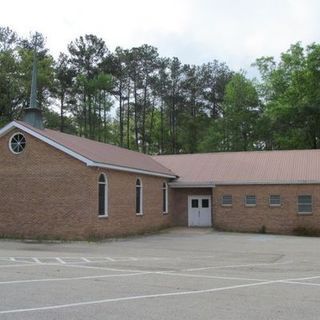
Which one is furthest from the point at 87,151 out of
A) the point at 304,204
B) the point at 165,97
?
the point at 165,97

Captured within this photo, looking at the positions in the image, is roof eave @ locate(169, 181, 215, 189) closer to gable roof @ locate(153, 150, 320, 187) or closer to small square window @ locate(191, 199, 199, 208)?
gable roof @ locate(153, 150, 320, 187)

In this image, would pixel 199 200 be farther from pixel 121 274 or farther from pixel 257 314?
pixel 257 314

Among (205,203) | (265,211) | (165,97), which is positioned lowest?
(265,211)

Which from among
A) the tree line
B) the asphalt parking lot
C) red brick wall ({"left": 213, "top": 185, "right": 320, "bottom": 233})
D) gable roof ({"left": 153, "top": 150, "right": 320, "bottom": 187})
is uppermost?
the tree line

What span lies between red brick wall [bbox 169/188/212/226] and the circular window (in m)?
12.3

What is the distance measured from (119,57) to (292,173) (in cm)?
Result: 3432

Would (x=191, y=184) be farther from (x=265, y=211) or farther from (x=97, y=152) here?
(x=97, y=152)

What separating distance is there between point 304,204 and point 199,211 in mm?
7103

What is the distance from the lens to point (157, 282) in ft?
39.5

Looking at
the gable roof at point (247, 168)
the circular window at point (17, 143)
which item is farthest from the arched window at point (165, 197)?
the circular window at point (17, 143)

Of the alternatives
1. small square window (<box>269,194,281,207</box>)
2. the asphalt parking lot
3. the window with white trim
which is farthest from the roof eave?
the asphalt parking lot

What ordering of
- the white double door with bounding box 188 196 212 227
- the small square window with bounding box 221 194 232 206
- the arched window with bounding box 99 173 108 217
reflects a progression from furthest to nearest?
the white double door with bounding box 188 196 212 227 < the small square window with bounding box 221 194 232 206 < the arched window with bounding box 99 173 108 217

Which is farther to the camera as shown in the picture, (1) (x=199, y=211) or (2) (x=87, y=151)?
(1) (x=199, y=211)

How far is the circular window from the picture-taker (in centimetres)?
2622
